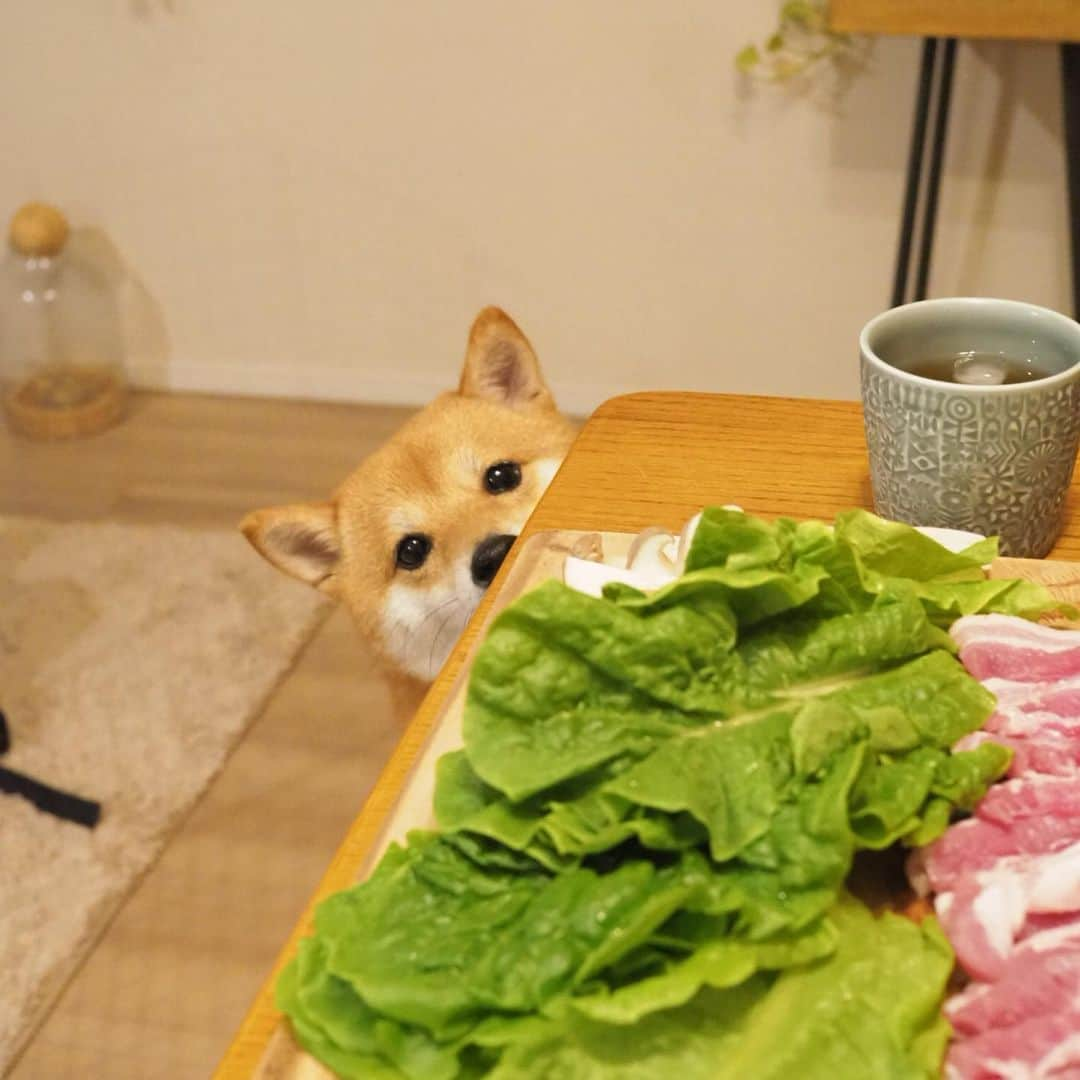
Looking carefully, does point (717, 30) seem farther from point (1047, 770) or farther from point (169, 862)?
point (1047, 770)

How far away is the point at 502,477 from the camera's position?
1.24 meters

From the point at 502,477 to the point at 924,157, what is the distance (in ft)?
4.25

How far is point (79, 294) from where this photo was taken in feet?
8.77

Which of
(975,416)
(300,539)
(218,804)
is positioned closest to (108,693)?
(218,804)

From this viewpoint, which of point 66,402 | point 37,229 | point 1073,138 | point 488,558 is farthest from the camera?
point 66,402

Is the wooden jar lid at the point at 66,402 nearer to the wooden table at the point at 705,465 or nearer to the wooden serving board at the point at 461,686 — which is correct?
the wooden table at the point at 705,465

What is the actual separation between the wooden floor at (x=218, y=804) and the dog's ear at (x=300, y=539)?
52 cm

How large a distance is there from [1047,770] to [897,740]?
2.8 inches

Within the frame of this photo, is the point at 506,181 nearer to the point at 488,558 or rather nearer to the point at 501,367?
the point at 501,367

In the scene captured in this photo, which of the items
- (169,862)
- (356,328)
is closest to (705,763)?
(169,862)

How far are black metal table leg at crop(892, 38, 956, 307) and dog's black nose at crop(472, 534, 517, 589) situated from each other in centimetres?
119

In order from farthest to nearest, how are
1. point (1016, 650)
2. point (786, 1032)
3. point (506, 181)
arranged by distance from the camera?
point (506, 181) → point (1016, 650) → point (786, 1032)

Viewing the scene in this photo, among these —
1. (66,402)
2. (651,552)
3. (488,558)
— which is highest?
(651,552)

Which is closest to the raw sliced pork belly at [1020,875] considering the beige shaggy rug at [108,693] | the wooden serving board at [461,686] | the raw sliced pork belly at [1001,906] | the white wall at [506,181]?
the raw sliced pork belly at [1001,906]
